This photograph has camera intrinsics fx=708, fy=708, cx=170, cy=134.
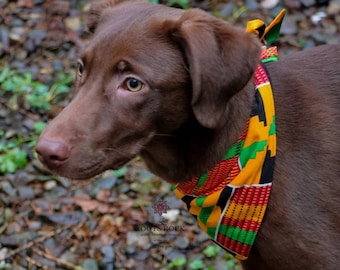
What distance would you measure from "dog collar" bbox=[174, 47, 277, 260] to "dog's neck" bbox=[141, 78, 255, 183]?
31mm

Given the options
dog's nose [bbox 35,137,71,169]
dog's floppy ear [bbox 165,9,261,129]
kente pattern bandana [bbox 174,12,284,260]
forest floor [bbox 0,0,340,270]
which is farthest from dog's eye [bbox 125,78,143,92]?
forest floor [bbox 0,0,340,270]

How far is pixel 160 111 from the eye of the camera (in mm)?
2811

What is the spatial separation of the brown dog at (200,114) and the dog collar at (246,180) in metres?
0.04

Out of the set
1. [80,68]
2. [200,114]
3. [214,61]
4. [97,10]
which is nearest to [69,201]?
[97,10]

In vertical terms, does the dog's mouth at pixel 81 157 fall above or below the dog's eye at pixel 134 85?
below

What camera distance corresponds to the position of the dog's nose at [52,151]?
2.62m

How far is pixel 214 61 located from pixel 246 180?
57 cm

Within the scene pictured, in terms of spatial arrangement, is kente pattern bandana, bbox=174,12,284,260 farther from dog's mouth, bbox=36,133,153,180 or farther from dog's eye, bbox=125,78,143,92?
dog's eye, bbox=125,78,143,92

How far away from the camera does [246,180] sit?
9.76 feet

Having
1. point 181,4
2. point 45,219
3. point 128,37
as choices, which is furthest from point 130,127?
point 181,4

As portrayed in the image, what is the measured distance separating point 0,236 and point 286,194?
1.96 m

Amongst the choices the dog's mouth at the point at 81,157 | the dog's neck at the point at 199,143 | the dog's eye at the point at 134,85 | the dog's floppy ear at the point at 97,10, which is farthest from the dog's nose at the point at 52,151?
the dog's floppy ear at the point at 97,10

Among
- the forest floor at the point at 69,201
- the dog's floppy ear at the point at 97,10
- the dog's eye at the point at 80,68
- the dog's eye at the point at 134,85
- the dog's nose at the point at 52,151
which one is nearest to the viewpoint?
the dog's nose at the point at 52,151

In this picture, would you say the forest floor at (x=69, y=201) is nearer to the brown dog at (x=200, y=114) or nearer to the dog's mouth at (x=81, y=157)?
the brown dog at (x=200, y=114)
